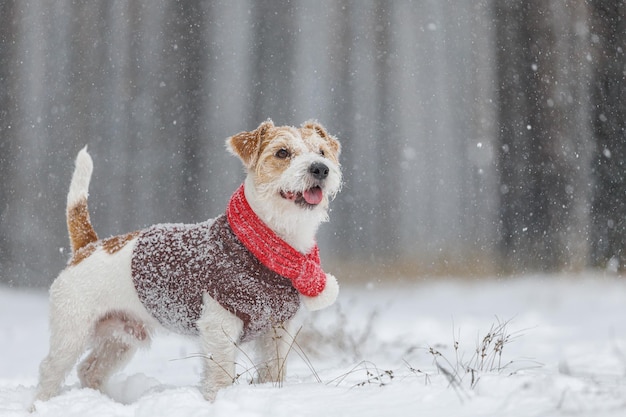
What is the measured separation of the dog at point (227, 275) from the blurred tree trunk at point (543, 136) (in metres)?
4.22

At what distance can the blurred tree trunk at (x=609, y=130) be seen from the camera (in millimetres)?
6293

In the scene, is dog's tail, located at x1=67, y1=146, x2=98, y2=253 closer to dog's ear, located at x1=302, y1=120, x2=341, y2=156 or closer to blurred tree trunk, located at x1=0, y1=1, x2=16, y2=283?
dog's ear, located at x1=302, y1=120, x2=341, y2=156

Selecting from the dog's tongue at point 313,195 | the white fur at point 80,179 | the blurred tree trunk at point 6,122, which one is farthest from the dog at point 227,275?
the blurred tree trunk at point 6,122

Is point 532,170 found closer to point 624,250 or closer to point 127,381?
point 624,250

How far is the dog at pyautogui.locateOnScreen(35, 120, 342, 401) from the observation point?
2.76 meters

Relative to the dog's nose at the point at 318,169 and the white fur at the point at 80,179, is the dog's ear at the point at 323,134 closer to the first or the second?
the dog's nose at the point at 318,169

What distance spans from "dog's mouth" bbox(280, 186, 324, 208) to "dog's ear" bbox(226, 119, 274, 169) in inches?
10.5

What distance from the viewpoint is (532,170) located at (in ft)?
22.5

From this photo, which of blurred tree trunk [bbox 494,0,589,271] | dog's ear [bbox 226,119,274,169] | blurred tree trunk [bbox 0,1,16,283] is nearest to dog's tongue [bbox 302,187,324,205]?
dog's ear [bbox 226,119,274,169]

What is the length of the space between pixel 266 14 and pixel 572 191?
4.19 meters

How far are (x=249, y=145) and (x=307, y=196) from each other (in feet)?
1.45

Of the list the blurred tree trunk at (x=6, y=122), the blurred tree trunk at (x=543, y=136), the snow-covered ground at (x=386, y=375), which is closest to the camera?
the snow-covered ground at (x=386, y=375)

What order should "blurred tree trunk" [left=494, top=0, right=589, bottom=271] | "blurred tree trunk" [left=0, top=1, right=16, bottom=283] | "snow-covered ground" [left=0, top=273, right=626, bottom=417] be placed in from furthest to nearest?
"blurred tree trunk" [left=0, top=1, right=16, bottom=283], "blurred tree trunk" [left=494, top=0, right=589, bottom=271], "snow-covered ground" [left=0, top=273, right=626, bottom=417]

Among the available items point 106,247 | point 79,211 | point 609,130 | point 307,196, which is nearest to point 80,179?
point 79,211
